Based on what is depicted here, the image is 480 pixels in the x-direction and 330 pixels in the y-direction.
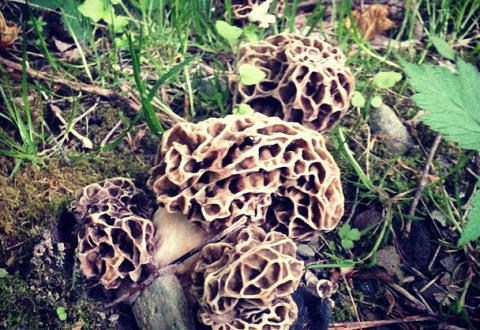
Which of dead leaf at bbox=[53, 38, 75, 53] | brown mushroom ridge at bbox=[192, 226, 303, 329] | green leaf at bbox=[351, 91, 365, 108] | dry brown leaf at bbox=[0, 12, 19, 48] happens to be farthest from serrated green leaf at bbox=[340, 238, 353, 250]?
dry brown leaf at bbox=[0, 12, 19, 48]

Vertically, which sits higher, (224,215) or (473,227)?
(473,227)

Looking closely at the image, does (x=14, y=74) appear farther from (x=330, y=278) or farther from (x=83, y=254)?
(x=330, y=278)

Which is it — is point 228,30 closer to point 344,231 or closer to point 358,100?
point 358,100

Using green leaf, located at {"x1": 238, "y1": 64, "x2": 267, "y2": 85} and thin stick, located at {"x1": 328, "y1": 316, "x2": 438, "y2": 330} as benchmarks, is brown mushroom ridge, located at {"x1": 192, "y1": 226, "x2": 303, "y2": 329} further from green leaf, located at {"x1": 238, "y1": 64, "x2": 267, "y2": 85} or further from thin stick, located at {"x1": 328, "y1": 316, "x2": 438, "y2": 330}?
green leaf, located at {"x1": 238, "y1": 64, "x2": 267, "y2": 85}

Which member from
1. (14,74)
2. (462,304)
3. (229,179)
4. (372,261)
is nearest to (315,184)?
(229,179)

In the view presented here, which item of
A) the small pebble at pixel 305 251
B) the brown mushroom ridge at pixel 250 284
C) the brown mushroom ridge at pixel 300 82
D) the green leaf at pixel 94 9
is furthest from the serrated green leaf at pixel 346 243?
the green leaf at pixel 94 9

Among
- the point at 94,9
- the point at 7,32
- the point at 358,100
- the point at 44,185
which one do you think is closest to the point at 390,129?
the point at 358,100

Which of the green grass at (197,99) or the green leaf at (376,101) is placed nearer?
the green grass at (197,99)

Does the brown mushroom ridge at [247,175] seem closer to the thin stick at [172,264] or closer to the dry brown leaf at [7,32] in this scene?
the thin stick at [172,264]
